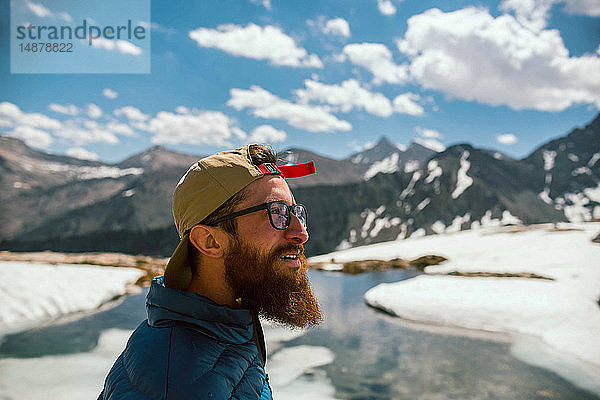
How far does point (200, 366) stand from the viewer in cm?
134

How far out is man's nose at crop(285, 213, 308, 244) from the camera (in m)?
1.73

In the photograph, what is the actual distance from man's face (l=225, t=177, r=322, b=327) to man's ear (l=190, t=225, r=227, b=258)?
0.15 ft

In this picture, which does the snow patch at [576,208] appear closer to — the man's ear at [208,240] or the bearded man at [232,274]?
the bearded man at [232,274]

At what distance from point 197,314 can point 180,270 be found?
0.21 metres

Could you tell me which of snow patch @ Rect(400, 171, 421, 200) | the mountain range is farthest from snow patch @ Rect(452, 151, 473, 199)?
snow patch @ Rect(400, 171, 421, 200)

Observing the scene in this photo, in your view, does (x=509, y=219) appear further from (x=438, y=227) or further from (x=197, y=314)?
(x=197, y=314)

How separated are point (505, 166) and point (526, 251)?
181657 millimetres

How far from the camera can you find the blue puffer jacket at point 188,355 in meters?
1.30

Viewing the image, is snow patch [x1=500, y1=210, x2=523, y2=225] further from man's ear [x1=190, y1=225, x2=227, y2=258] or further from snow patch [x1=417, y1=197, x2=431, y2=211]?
man's ear [x1=190, y1=225, x2=227, y2=258]

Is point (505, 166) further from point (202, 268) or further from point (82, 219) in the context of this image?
point (202, 268)

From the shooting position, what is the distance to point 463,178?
148 meters

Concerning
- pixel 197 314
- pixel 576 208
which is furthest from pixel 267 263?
pixel 576 208

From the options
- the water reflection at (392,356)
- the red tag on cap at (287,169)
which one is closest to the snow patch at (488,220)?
the water reflection at (392,356)

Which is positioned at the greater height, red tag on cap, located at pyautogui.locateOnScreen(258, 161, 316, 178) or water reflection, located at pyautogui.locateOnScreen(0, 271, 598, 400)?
red tag on cap, located at pyautogui.locateOnScreen(258, 161, 316, 178)
